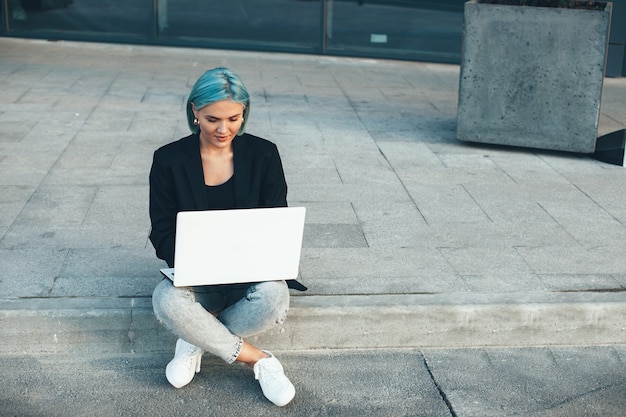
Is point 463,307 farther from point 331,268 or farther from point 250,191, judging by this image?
point 250,191

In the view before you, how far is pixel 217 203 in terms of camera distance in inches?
163

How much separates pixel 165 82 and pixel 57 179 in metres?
3.72

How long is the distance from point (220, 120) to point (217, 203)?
0.37 m

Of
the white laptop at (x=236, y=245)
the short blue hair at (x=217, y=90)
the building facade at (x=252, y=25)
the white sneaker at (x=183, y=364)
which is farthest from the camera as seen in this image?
the building facade at (x=252, y=25)

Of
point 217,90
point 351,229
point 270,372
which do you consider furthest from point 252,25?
point 270,372

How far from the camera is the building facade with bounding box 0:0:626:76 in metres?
12.1

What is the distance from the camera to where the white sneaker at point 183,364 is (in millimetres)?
4090

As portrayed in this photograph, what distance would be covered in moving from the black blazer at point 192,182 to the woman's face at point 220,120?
0.36 feet

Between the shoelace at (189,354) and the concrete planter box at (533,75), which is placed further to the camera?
the concrete planter box at (533,75)

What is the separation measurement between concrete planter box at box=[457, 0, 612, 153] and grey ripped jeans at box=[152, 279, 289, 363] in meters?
3.88

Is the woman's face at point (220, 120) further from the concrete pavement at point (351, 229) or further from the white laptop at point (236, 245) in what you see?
the concrete pavement at point (351, 229)

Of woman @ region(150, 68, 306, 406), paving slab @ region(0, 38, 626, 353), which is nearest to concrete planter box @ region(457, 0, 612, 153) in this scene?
paving slab @ region(0, 38, 626, 353)

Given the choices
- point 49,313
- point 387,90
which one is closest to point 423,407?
point 49,313

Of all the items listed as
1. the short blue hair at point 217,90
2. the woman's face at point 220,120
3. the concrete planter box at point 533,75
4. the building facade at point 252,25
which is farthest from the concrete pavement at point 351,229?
the building facade at point 252,25
